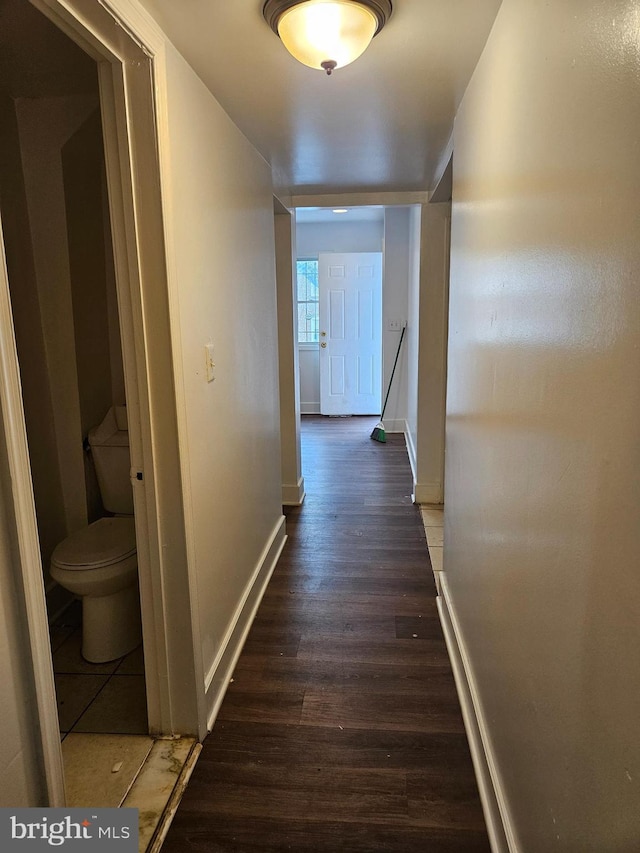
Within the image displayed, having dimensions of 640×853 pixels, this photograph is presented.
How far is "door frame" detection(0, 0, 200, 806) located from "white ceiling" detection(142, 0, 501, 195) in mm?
168

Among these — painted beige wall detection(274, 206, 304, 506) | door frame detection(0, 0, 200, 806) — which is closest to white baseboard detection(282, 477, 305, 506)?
painted beige wall detection(274, 206, 304, 506)

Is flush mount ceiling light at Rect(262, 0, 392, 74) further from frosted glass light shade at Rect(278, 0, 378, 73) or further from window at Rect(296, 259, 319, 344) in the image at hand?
window at Rect(296, 259, 319, 344)

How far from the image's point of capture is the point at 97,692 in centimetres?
204

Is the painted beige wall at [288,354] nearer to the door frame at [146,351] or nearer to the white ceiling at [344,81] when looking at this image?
the white ceiling at [344,81]

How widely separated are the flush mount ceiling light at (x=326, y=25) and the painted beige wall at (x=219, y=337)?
37 cm

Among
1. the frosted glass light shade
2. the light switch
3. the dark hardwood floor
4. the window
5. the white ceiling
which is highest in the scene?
the white ceiling

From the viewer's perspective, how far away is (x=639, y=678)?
2.25 ft

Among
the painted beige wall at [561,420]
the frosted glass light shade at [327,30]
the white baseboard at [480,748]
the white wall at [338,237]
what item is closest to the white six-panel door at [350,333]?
the white wall at [338,237]

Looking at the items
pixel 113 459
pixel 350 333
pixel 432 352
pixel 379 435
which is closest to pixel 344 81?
pixel 113 459

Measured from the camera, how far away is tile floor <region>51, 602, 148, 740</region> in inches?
74.1

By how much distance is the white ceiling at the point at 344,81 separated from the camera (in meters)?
1.42

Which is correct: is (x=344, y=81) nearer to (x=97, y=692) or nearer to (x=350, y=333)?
(x=97, y=692)

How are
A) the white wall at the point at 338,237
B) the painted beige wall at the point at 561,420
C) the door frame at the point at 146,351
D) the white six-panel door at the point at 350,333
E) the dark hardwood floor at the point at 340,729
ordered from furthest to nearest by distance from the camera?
1. the white wall at the point at 338,237
2. the white six-panel door at the point at 350,333
3. the dark hardwood floor at the point at 340,729
4. the door frame at the point at 146,351
5. the painted beige wall at the point at 561,420

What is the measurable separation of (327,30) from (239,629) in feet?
6.78
